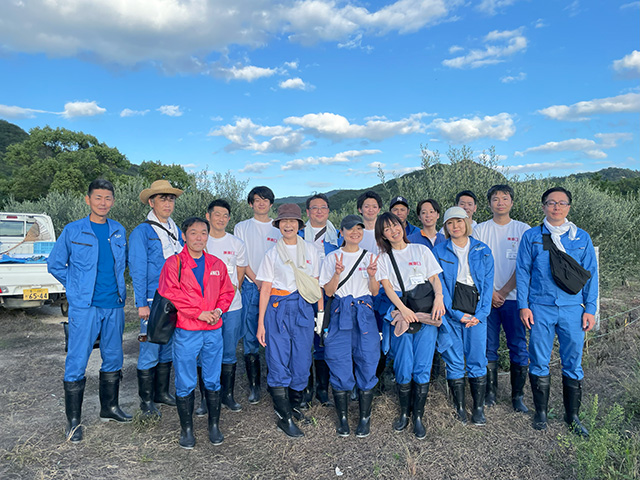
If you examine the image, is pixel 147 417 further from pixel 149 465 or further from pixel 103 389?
pixel 149 465

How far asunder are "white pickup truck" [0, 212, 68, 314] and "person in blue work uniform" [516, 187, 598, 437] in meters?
7.22

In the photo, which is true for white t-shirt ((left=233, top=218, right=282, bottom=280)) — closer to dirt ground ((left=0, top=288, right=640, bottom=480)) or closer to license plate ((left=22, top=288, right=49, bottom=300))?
dirt ground ((left=0, top=288, right=640, bottom=480))

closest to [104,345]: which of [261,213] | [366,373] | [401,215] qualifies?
[261,213]

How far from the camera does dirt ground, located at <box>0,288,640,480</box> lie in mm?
3115

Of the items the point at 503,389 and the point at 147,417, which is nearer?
the point at 147,417

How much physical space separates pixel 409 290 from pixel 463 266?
585 mm

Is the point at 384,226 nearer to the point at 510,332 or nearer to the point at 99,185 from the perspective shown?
the point at 510,332

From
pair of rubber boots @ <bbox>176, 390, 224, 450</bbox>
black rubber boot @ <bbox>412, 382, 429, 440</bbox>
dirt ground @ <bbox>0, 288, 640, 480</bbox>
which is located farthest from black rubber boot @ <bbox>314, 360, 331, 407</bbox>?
pair of rubber boots @ <bbox>176, 390, 224, 450</bbox>

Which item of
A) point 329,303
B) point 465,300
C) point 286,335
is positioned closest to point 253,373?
point 286,335

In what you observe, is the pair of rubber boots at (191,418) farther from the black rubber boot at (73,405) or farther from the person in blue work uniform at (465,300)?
the person in blue work uniform at (465,300)

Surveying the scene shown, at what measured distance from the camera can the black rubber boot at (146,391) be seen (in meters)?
4.04

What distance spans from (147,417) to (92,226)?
1.87 meters

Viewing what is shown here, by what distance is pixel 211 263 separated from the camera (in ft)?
11.6

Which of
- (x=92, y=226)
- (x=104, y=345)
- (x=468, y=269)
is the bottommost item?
(x=104, y=345)
